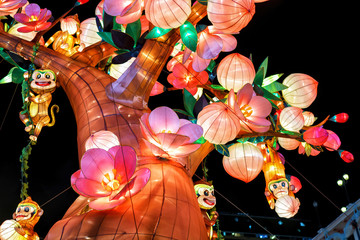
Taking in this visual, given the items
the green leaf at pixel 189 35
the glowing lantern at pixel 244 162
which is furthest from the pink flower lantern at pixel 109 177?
the glowing lantern at pixel 244 162

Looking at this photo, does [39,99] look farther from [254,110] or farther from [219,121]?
[254,110]

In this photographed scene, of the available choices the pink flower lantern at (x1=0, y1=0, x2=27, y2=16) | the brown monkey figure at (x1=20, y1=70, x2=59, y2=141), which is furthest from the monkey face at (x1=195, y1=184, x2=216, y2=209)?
the pink flower lantern at (x1=0, y1=0, x2=27, y2=16)

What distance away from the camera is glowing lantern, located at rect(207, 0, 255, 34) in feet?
6.52

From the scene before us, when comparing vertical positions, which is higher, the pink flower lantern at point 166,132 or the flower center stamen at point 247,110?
the pink flower lantern at point 166,132

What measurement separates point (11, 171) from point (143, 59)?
2.50 m

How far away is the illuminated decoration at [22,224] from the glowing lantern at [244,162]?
4.18 feet

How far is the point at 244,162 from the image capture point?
2.48 m

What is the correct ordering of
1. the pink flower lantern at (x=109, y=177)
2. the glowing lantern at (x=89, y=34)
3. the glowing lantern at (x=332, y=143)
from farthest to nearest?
the glowing lantern at (x=89, y=34) < the glowing lantern at (x=332, y=143) < the pink flower lantern at (x=109, y=177)

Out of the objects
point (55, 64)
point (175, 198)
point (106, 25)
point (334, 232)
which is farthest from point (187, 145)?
point (334, 232)

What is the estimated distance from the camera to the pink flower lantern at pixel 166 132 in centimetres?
185

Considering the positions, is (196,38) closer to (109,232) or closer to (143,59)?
(143,59)

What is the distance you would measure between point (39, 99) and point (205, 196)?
1.36m

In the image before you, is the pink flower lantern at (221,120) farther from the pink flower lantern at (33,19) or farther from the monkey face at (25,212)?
the pink flower lantern at (33,19)

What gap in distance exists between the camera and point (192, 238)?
5.65ft
